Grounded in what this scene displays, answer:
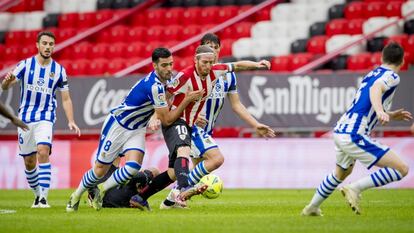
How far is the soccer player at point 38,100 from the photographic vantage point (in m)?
13.5

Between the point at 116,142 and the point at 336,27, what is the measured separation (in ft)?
43.2

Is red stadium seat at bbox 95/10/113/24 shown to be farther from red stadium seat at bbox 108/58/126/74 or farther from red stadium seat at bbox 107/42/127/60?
red stadium seat at bbox 108/58/126/74

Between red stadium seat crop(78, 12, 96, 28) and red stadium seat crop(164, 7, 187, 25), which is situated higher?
red stadium seat crop(164, 7, 187, 25)

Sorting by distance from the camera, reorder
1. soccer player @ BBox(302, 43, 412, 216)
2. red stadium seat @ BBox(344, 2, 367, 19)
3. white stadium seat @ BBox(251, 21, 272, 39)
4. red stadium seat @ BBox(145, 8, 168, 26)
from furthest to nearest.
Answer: red stadium seat @ BBox(145, 8, 168, 26) < white stadium seat @ BBox(251, 21, 272, 39) < red stadium seat @ BBox(344, 2, 367, 19) < soccer player @ BBox(302, 43, 412, 216)

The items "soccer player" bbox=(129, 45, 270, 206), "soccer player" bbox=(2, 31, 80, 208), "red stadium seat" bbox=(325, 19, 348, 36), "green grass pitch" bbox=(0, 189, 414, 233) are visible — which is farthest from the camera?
"red stadium seat" bbox=(325, 19, 348, 36)

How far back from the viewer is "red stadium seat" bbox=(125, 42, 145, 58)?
25844 mm

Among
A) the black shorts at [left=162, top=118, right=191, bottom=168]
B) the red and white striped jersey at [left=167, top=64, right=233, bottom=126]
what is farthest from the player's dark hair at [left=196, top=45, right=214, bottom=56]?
the black shorts at [left=162, top=118, right=191, bottom=168]

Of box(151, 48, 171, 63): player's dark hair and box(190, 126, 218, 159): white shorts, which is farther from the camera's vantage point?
box(190, 126, 218, 159): white shorts

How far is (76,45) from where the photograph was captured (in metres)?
27.0

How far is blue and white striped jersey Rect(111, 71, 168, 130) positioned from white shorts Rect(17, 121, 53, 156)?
4.93ft

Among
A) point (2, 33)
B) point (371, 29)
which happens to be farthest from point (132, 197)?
point (2, 33)

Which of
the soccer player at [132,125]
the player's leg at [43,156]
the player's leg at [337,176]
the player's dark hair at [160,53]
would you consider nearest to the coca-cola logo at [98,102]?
Answer: the player's leg at [43,156]

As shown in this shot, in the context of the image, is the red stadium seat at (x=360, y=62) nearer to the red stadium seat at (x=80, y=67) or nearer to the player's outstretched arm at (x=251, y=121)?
the red stadium seat at (x=80, y=67)

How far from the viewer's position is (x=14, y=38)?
1099 inches
